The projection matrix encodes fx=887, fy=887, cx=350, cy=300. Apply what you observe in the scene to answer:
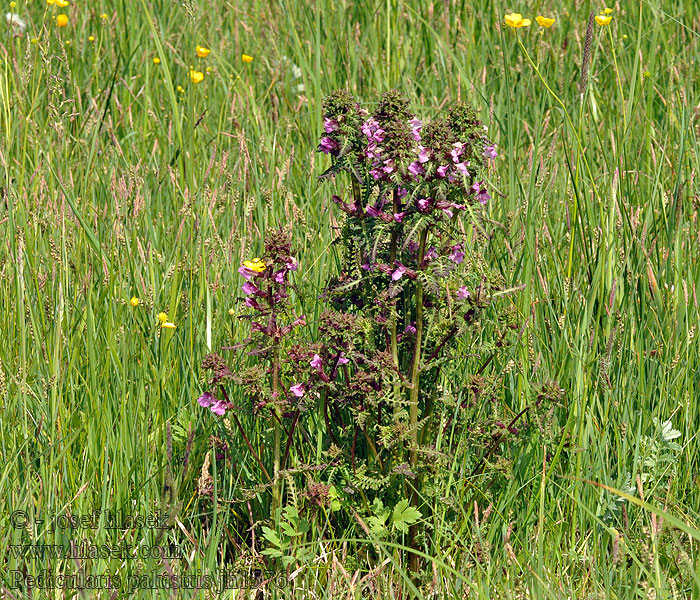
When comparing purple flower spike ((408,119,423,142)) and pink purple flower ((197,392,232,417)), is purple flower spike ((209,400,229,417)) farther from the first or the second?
purple flower spike ((408,119,423,142))

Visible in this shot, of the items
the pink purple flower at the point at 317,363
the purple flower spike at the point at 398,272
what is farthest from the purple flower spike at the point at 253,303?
the purple flower spike at the point at 398,272

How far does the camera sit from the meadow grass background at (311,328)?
2074 mm

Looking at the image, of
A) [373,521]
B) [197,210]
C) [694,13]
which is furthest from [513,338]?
[694,13]

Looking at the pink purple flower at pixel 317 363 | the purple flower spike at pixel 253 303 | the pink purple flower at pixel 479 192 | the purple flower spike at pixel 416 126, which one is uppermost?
the purple flower spike at pixel 416 126

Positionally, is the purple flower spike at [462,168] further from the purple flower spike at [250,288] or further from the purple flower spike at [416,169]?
the purple flower spike at [250,288]

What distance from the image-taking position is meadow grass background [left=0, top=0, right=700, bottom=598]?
2074 mm

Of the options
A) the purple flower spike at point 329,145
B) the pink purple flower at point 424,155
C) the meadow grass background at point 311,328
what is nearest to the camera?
the pink purple flower at point 424,155

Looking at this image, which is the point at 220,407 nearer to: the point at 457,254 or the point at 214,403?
the point at 214,403

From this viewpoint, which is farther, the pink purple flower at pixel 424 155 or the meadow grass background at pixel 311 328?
the meadow grass background at pixel 311 328

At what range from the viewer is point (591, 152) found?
334 centimetres

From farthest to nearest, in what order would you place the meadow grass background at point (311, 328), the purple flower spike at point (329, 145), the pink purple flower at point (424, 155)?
the meadow grass background at point (311, 328) < the purple flower spike at point (329, 145) < the pink purple flower at point (424, 155)

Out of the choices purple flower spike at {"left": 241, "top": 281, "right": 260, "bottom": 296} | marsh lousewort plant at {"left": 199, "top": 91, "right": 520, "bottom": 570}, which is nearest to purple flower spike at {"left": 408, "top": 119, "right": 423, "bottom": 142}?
marsh lousewort plant at {"left": 199, "top": 91, "right": 520, "bottom": 570}

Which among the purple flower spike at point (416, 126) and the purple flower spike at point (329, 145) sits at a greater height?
the purple flower spike at point (416, 126)

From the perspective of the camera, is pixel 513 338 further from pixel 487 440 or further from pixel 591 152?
pixel 591 152
